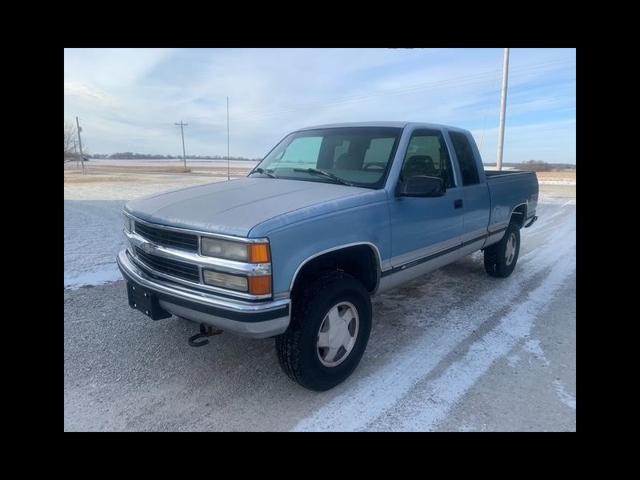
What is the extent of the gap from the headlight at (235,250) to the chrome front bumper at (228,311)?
269 mm

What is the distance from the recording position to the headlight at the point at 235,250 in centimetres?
250

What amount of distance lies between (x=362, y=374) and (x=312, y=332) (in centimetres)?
76

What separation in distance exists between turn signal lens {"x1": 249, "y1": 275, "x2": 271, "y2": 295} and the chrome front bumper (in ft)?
0.23

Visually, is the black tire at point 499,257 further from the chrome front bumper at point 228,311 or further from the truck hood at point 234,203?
the chrome front bumper at point 228,311

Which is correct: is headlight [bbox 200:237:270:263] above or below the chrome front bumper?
above

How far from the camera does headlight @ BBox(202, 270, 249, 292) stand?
256 centimetres

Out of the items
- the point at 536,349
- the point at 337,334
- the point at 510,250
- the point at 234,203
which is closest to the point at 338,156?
the point at 234,203

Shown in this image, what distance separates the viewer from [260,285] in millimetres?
2541

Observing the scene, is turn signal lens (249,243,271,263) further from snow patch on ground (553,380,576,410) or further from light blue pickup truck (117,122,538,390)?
snow patch on ground (553,380,576,410)

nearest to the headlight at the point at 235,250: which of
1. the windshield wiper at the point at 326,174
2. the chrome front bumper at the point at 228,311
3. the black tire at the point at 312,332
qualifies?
the chrome front bumper at the point at 228,311

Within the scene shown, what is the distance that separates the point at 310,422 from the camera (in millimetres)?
2695

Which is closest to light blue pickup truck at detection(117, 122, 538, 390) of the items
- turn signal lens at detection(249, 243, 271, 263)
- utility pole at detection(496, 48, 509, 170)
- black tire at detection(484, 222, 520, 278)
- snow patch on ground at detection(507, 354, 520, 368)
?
turn signal lens at detection(249, 243, 271, 263)

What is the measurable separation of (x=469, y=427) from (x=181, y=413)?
188cm

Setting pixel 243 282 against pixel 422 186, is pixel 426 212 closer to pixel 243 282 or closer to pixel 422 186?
pixel 422 186
